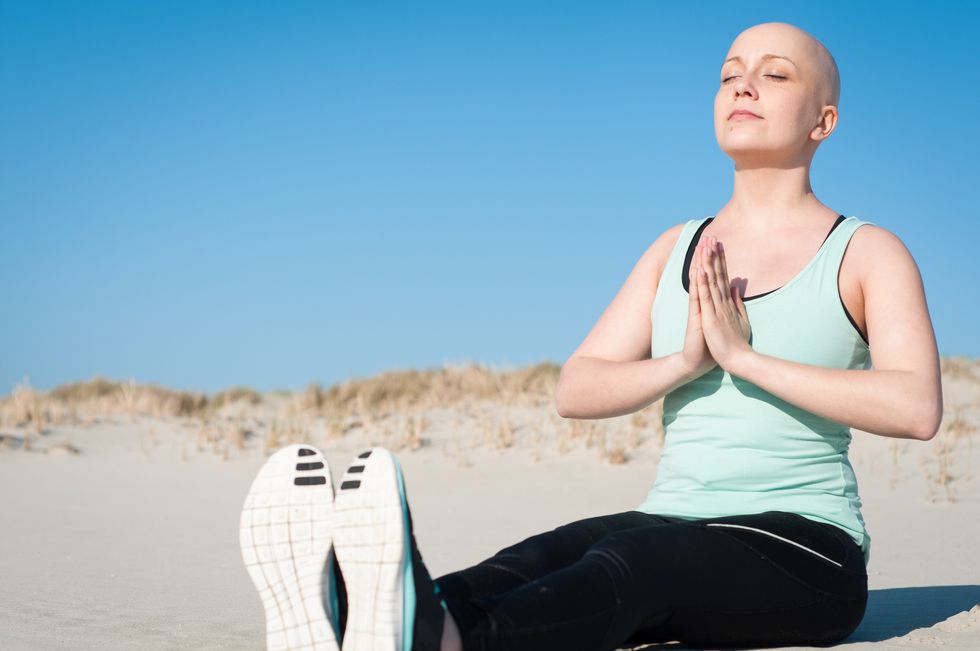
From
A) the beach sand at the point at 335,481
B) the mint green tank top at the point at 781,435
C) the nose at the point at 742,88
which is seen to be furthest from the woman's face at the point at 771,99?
the beach sand at the point at 335,481

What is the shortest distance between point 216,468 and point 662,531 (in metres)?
7.16

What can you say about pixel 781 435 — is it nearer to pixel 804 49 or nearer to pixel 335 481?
pixel 804 49

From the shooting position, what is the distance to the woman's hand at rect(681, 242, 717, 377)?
2.85 meters

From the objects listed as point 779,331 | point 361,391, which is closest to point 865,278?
point 779,331

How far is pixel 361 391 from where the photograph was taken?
12461mm

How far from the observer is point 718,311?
9.26 feet

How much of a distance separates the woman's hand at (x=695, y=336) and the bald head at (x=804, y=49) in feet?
2.17

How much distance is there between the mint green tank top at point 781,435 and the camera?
2898mm

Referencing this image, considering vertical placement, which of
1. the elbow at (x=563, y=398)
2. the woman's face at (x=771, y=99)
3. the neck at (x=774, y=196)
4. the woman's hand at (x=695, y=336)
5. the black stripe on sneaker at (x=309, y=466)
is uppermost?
the woman's face at (x=771, y=99)

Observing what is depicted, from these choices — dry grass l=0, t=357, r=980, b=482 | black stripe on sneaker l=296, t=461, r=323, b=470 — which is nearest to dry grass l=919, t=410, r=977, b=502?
dry grass l=0, t=357, r=980, b=482

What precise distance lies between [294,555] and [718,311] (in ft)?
4.14

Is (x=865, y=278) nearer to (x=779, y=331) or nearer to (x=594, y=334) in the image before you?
(x=779, y=331)

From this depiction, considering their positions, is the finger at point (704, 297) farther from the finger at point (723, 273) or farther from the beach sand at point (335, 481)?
the beach sand at point (335, 481)

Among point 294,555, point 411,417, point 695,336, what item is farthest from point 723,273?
point 411,417
